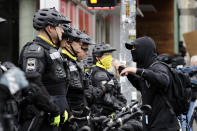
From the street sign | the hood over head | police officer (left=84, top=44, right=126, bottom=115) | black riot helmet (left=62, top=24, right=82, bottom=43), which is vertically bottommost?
police officer (left=84, top=44, right=126, bottom=115)

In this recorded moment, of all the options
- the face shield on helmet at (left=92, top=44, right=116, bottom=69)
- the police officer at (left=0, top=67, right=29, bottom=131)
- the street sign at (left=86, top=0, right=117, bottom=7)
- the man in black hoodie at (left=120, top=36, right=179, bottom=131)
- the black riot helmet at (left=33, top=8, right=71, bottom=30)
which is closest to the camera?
the police officer at (left=0, top=67, right=29, bottom=131)

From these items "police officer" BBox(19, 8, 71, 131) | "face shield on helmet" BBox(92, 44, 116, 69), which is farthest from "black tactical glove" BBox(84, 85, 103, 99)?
"police officer" BBox(19, 8, 71, 131)

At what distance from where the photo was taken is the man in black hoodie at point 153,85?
6352mm

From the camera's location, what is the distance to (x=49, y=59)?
5.82 m

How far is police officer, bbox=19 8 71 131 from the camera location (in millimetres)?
5684

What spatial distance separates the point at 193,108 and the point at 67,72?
5.51m

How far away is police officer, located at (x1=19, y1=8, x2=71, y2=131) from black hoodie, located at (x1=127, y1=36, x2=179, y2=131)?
0.93m

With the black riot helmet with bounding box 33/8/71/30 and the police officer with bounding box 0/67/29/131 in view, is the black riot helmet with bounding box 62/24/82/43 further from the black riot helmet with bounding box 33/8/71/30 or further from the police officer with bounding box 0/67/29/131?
the police officer with bounding box 0/67/29/131

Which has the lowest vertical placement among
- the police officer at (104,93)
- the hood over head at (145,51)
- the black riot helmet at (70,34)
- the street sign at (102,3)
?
the police officer at (104,93)

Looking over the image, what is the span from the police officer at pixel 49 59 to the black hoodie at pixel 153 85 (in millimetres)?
927

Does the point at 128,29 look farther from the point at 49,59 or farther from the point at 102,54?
the point at 49,59

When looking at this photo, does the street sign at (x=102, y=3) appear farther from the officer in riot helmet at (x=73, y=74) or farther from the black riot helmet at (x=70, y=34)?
the officer in riot helmet at (x=73, y=74)

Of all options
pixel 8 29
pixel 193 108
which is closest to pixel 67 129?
pixel 193 108

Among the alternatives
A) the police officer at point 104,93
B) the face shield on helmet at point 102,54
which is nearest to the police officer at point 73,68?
the police officer at point 104,93
